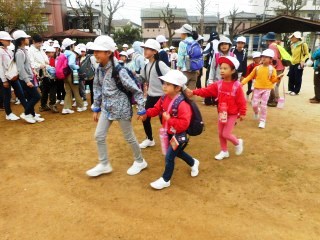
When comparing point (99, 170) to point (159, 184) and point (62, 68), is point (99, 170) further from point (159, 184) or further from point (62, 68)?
point (62, 68)

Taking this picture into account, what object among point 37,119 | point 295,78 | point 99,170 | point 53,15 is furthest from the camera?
point 53,15

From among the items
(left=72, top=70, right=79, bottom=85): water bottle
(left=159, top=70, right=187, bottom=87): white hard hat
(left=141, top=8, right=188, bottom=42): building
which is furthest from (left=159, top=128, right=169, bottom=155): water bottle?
(left=141, top=8, right=188, bottom=42): building

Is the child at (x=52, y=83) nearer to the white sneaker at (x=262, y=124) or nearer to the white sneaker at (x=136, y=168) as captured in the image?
the white sneaker at (x=136, y=168)

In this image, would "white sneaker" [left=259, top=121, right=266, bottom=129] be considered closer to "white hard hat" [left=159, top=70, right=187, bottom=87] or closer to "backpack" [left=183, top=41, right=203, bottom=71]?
"backpack" [left=183, top=41, right=203, bottom=71]

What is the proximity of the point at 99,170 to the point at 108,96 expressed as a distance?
3.46ft

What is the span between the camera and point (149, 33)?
4612cm

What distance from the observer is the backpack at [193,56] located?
6246mm

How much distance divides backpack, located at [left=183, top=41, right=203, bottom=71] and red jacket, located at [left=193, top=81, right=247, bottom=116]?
7.88 feet

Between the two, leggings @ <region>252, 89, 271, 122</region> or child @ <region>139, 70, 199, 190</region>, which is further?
leggings @ <region>252, 89, 271, 122</region>

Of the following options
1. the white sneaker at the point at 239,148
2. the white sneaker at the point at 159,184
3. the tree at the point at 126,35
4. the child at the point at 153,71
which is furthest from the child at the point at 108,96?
the tree at the point at 126,35

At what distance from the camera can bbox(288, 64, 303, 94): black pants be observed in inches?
354

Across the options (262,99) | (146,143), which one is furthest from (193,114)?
(262,99)

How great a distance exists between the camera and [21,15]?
23.1 m

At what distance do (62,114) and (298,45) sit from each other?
734 centimetres
